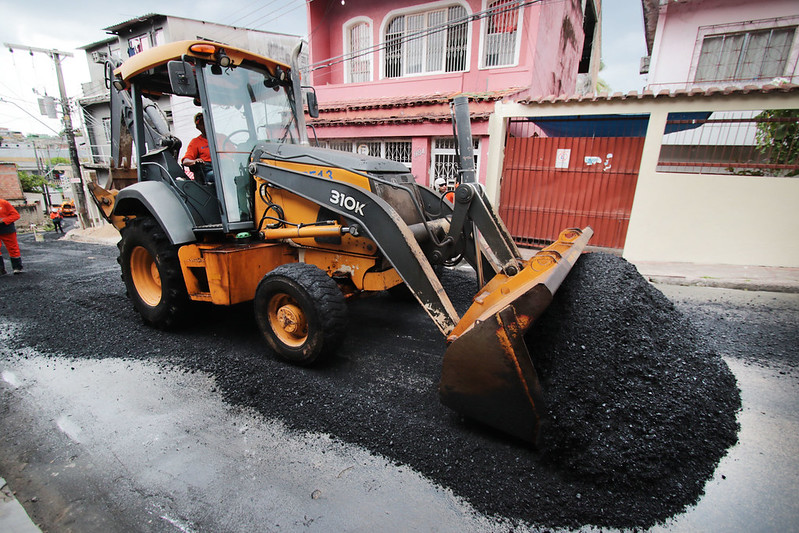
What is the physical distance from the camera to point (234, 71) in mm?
3826

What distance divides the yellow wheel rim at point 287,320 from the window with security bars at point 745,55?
11802mm

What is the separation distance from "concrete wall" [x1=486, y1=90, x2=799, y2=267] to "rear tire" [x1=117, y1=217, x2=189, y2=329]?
7.12 m

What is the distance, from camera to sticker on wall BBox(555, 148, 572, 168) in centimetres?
809

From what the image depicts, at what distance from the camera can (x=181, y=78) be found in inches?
130

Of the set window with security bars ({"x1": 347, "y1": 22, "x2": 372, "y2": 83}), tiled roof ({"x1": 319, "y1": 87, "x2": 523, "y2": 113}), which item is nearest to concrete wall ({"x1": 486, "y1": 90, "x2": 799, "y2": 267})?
tiled roof ({"x1": 319, "y1": 87, "x2": 523, "y2": 113})

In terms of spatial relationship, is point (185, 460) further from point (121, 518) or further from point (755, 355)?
point (755, 355)

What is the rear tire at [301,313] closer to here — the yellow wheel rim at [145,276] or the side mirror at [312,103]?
the yellow wheel rim at [145,276]

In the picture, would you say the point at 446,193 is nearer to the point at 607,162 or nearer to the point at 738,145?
the point at 607,162

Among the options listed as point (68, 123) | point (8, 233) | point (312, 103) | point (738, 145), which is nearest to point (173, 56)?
point (312, 103)

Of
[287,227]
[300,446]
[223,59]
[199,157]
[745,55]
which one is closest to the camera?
[300,446]

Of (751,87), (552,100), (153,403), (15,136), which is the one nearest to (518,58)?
(552,100)

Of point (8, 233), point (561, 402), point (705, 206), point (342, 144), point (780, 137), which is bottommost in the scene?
point (8, 233)

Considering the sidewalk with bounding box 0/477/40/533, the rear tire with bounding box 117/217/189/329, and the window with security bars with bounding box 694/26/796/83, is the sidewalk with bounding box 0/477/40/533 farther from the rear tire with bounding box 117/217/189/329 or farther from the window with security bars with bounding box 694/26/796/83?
the window with security bars with bounding box 694/26/796/83

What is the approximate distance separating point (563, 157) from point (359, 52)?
22.9ft
